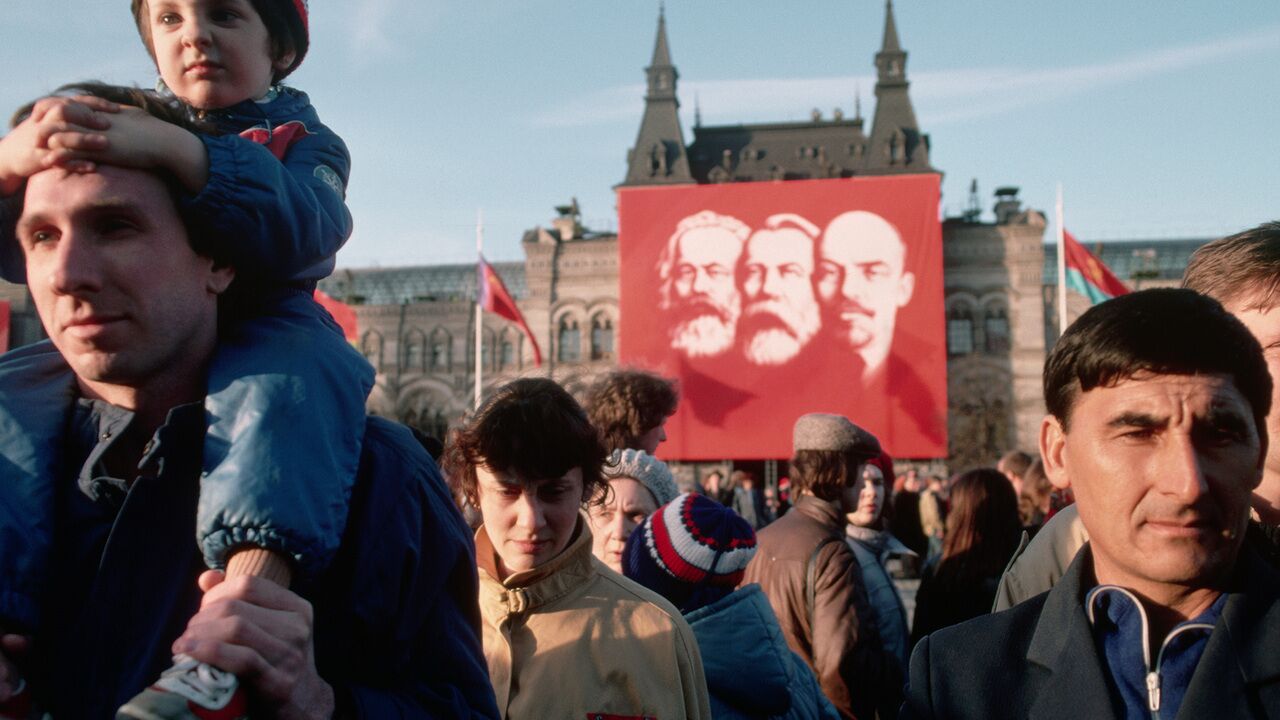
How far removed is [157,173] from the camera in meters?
1.34

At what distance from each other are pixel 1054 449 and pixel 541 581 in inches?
44.9

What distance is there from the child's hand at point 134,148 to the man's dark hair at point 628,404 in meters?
2.32

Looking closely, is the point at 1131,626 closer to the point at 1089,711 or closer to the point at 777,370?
the point at 1089,711

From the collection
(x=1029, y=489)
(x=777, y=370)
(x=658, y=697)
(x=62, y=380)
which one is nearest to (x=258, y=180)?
(x=62, y=380)

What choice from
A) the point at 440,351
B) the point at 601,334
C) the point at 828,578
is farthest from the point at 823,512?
the point at 440,351

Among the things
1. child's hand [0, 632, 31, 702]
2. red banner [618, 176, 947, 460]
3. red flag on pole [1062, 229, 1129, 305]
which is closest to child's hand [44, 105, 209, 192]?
child's hand [0, 632, 31, 702]

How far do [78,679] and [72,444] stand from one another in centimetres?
31

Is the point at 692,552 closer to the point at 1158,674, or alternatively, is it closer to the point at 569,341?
the point at 1158,674

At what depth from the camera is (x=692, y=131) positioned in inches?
1585

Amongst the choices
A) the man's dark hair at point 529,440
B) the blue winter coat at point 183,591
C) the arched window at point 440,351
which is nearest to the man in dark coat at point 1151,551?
the blue winter coat at point 183,591

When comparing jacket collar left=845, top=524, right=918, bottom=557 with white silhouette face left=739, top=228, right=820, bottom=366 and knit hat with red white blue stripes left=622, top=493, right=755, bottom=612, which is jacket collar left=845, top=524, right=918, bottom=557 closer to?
knit hat with red white blue stripes left=622, top=493, right=755, bottom=612

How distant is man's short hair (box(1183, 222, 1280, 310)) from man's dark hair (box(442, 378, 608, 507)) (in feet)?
4.33

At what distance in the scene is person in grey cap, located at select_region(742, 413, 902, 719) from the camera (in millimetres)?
3521

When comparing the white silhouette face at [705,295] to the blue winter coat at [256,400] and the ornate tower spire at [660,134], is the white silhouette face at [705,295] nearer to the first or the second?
the ornate tower spire at [660,134]
